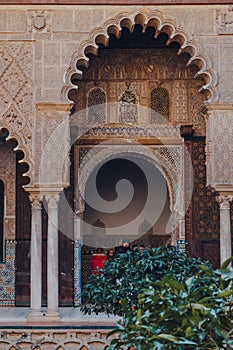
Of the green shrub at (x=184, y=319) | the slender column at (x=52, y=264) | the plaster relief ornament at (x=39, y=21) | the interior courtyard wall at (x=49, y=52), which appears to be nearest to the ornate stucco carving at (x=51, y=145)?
the interior courtyard wall at (x=49, y=52)

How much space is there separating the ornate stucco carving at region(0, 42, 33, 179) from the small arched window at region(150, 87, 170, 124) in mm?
2294

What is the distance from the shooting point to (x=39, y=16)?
8.16 m

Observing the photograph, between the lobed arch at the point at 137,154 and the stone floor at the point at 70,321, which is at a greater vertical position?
the lobed arch at the point at 137,154

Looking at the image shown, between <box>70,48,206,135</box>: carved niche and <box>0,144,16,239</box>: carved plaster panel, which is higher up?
<box>70,48,206,135</box>: carved niche

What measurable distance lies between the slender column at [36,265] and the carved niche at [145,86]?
6.82 ft

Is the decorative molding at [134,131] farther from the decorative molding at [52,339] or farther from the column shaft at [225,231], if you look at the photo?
the decorative molding at [52,339]

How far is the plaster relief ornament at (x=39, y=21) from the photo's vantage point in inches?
320

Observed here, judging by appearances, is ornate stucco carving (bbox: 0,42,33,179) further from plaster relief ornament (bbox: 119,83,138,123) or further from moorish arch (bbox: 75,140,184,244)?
plaster relief ornament (bbox: 119,83,138,123)

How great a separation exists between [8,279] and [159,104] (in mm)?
3437

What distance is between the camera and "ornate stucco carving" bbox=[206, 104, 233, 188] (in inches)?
317

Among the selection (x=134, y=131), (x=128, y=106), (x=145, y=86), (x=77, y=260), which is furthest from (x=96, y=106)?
(x=77, y=260)

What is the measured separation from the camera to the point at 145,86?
970 centimetres

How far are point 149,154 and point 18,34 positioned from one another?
2.81 meters

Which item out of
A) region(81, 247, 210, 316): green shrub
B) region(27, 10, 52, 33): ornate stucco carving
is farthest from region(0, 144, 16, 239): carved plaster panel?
region(81, 247, 210, 316): green shrub
